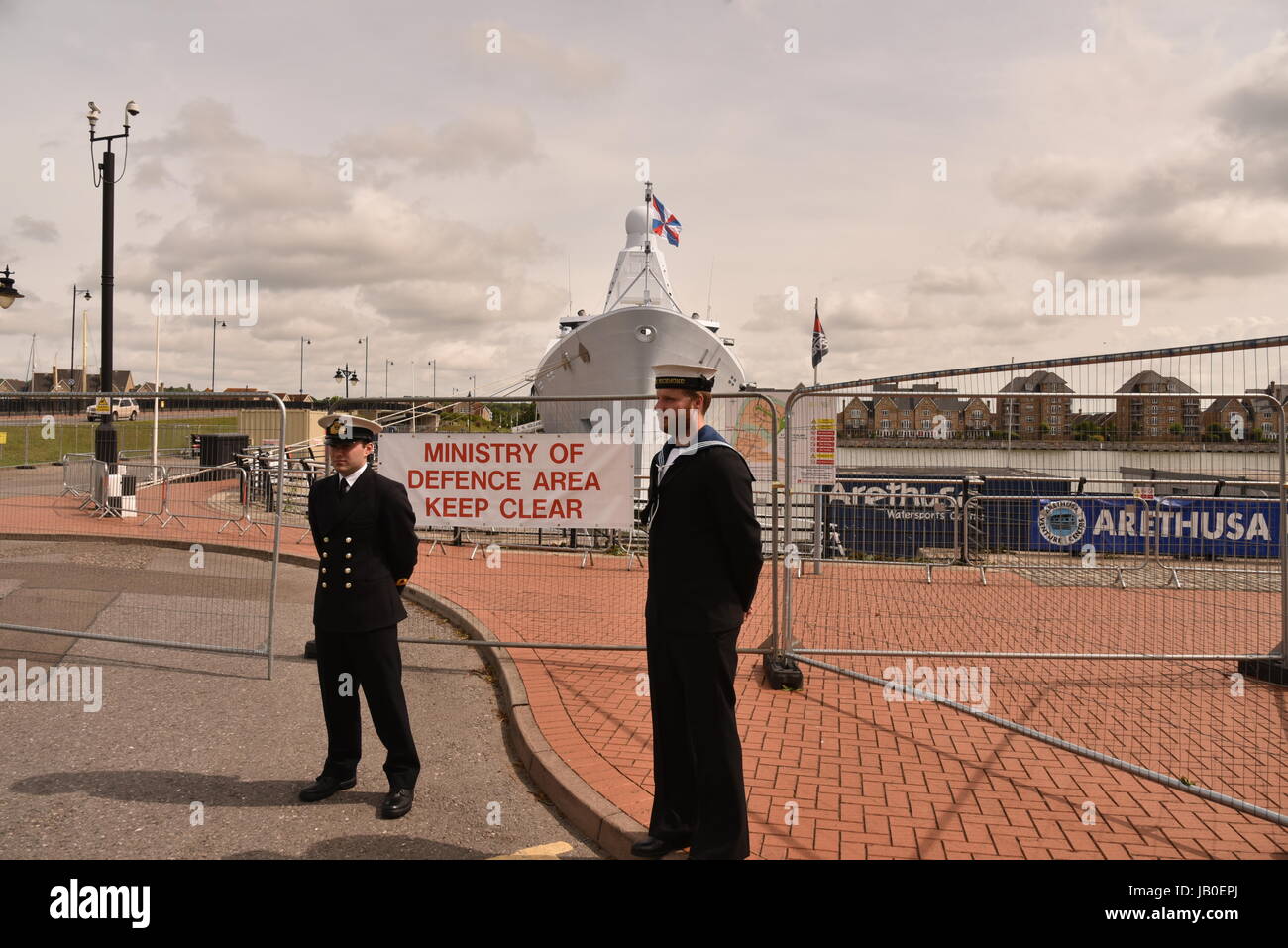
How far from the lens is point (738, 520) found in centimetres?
330

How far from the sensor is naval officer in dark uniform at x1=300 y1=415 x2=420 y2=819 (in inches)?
158

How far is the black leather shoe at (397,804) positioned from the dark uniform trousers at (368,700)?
28mm

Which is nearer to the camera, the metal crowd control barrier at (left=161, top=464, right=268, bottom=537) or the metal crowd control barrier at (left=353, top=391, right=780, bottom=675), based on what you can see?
the metal crowd control barrier at (left=353, top=391, right=780, bottom=675)

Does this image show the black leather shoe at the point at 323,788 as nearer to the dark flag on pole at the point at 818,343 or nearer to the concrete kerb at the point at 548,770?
the concrete kerb at the point at 548,770

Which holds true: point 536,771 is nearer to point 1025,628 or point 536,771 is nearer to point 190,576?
point 1025,628

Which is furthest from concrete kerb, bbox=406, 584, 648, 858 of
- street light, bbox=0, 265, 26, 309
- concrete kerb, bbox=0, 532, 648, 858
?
street light, bbox=0, 265, 26, 309

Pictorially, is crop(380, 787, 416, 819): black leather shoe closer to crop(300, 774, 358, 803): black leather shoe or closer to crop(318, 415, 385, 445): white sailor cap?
crop(300, 774, 358, 803): black leather shoe

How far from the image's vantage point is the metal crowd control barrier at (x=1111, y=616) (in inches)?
189

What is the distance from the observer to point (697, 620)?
10.9 feet

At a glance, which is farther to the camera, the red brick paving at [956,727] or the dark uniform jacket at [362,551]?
the dark uniform jacket at [362,551]

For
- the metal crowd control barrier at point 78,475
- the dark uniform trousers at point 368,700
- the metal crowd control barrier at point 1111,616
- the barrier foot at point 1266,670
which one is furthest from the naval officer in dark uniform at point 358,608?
the metal crowd control barrier at point 78,475

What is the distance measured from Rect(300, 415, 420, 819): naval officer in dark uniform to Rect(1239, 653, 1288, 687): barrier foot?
19.9ft

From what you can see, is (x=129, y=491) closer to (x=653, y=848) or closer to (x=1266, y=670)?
(x=653, y=848)

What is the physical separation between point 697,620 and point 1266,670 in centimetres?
533
